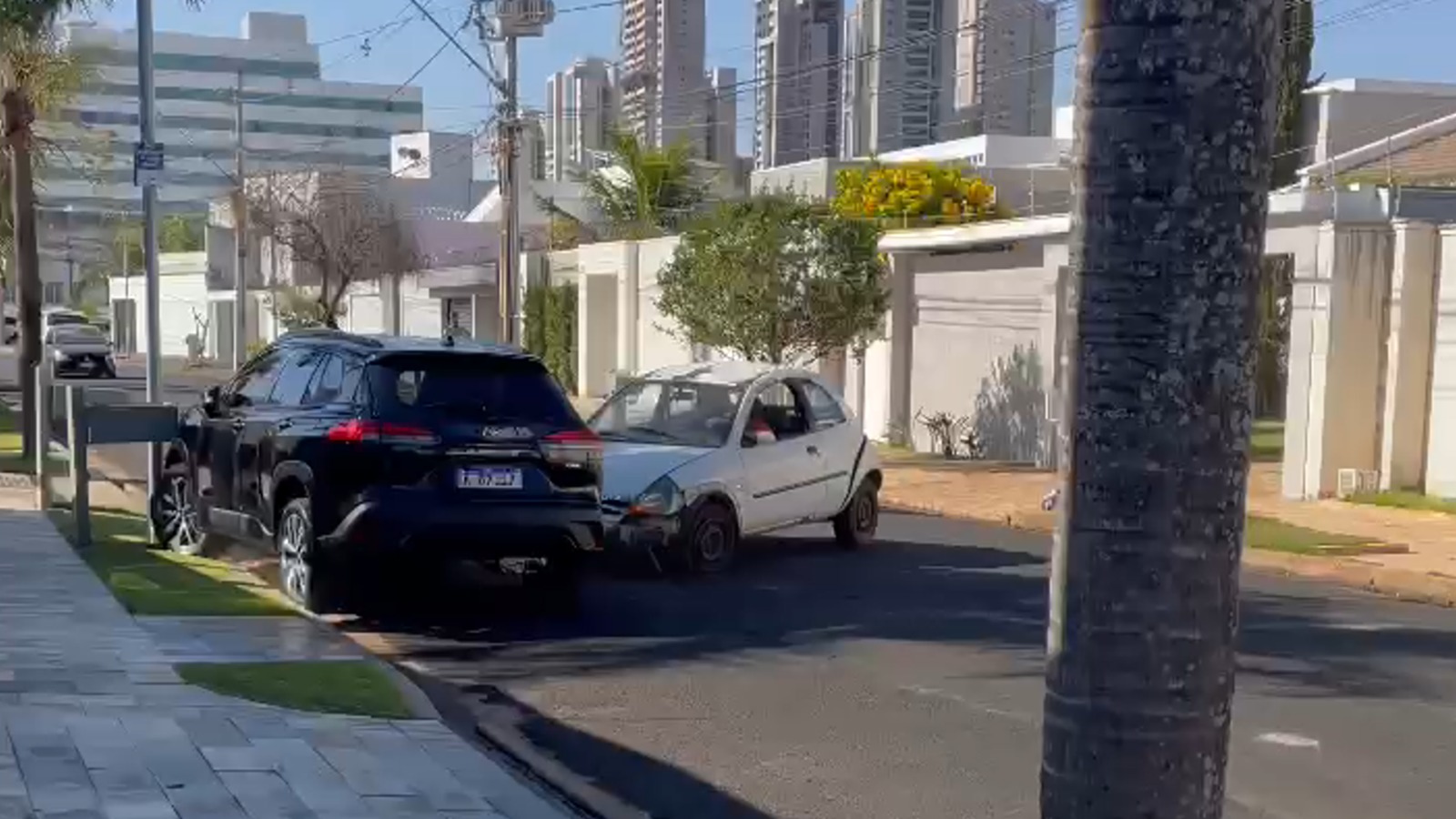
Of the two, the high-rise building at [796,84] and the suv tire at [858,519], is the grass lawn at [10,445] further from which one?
the high-rise building at [796,84]

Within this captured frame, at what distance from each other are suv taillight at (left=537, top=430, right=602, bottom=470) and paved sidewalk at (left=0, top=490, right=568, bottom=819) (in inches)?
112

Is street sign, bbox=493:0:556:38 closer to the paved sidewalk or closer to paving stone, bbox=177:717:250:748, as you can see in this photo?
the paved sidewalk

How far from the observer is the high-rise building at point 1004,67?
26494mm

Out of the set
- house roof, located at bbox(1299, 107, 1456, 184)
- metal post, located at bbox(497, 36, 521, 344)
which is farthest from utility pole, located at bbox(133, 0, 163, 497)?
house roof, located at bbox(1299, 107, 1456, 184)

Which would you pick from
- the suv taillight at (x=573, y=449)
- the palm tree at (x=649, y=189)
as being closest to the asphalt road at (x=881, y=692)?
the suv taillight at (x=573, y=449)

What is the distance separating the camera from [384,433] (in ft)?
33.0

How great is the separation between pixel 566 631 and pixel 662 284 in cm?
1334

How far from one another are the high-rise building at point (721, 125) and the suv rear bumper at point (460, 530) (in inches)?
1034

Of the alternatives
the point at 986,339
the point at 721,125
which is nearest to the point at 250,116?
the point at 721,125

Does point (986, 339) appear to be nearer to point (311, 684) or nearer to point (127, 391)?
point (127, 391)

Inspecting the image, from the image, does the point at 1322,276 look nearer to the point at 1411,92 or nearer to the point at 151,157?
the point at 151,157

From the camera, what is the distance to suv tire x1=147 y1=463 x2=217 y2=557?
12562 mm

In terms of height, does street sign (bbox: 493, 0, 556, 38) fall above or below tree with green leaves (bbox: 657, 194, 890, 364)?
above

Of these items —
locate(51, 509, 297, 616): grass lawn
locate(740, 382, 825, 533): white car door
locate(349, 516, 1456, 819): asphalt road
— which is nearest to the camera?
locate(349, 516, 1456, 819): asphalt road
